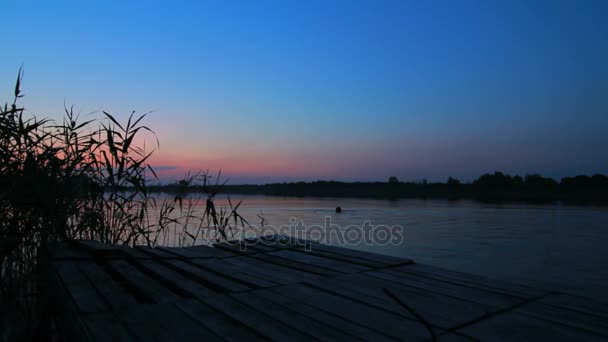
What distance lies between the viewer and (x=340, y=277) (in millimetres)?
2221

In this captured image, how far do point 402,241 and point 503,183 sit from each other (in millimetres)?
22630

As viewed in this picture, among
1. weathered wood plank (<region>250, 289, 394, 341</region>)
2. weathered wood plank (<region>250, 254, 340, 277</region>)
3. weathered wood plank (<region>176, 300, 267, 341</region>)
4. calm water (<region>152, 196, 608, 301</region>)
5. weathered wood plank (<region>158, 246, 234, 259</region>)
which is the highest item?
weathered wood plank (<region>176, 300, 267, 341</region>)

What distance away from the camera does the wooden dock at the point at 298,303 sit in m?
1.38

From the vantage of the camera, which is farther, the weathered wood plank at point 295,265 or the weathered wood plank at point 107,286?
the weathered wood plank at point 295,265

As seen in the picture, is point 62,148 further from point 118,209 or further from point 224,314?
point 224,314

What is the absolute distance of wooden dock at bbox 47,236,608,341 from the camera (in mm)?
1379

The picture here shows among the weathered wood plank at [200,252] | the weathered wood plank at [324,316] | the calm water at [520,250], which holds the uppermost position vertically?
the weathered wood plank at [324,316]

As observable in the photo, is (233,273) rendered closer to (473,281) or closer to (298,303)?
(298,303)

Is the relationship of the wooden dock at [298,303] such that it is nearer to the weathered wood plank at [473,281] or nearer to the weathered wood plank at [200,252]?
the weathered wood plank at [473,281]

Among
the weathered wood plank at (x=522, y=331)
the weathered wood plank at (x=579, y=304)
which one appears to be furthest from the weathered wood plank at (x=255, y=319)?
the weathered wood plank at (x=579, y=304)

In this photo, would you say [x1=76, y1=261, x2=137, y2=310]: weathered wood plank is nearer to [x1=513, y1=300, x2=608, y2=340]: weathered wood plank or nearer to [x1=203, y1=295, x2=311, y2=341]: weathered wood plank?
[x1=203, y1=295, x2=311, y2=341]: weathered wood plank

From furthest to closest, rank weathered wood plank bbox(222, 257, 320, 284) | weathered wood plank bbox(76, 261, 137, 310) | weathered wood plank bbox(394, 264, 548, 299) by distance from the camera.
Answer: weathered wood plank bbox(222, 257, 320, 284) → weathered wood plank bbox(394, 264, 548, 299) → weathered wood plank bbox(76, 261, 137, 310)

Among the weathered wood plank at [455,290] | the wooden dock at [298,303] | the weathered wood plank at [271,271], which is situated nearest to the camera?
the wooden dock at [298,303]

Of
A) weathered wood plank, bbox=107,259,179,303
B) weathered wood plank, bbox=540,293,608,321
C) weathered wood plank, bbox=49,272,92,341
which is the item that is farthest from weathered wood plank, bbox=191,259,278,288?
weathered wood plank, bbox=540,293,608,321
